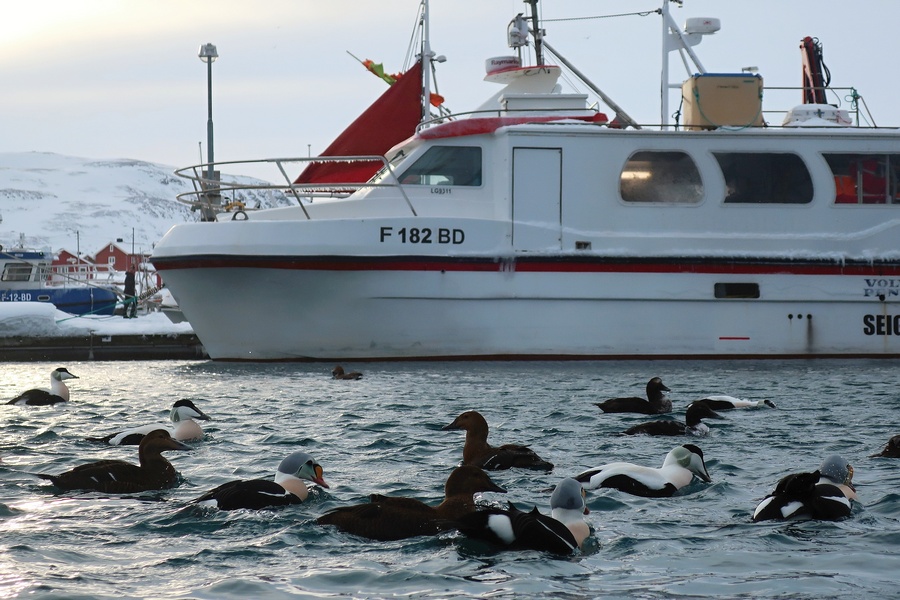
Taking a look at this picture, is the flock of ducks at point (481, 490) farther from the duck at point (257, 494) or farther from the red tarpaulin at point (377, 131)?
the red tarpaulin at point (377, 131)

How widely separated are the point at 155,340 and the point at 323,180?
4045 millimetres

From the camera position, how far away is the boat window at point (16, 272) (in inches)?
1398

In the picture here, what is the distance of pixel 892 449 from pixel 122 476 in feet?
17.8

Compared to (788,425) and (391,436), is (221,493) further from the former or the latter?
(788,425)

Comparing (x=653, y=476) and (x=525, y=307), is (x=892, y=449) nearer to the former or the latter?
(x=653, y=476)

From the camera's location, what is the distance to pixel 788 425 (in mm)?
10727

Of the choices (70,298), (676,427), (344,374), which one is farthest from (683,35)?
(70,298)

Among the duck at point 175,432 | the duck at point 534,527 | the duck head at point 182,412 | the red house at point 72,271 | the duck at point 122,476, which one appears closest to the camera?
the duck at point 534,527

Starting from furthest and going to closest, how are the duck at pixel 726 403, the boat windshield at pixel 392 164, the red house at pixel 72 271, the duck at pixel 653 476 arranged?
1. the red house at pixel 72 271
2. the boat windshield at pixel 392 164
3. the duck at pixel 726 403
4. the duck at pixel 653 476

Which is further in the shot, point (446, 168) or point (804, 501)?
point (446, 168)

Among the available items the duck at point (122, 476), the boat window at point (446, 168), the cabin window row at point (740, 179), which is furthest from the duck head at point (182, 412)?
the cabin window row at point (740, 179)

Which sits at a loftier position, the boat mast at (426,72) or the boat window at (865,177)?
the boat mast at (426,72)

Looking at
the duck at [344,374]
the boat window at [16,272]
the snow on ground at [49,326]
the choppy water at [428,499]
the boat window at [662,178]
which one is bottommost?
the choppy water at [428,499]

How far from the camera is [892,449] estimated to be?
8.78m
